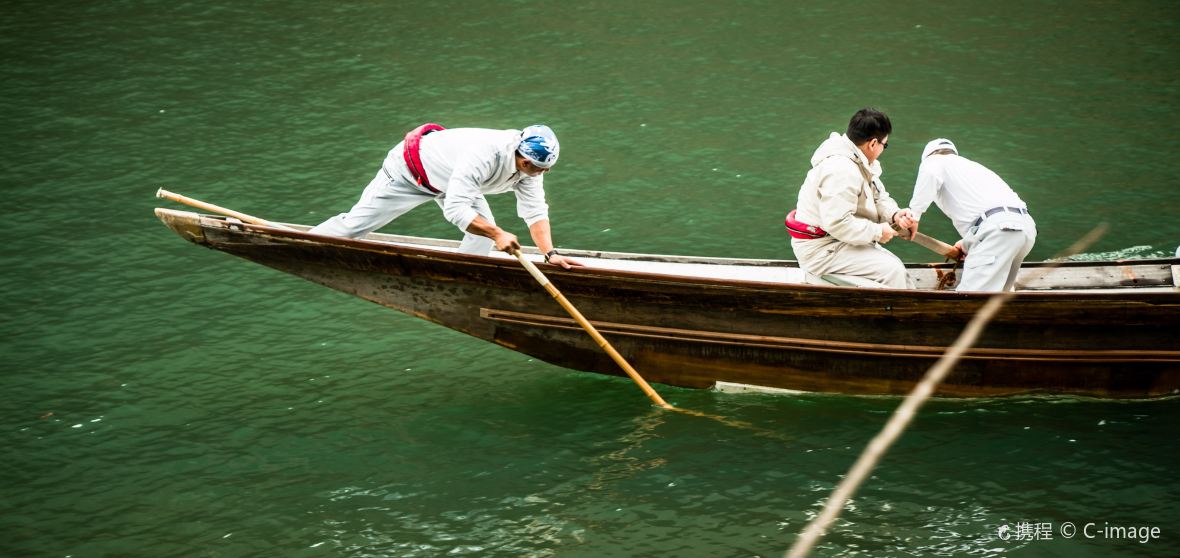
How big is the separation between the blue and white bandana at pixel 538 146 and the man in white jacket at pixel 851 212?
139cm

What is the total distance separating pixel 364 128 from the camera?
10.8 meters

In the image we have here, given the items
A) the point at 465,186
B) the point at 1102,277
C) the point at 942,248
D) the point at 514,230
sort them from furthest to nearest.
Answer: the point at 514,230 → the point at 1102,277 → the point at 942,248 → the point at 465,186

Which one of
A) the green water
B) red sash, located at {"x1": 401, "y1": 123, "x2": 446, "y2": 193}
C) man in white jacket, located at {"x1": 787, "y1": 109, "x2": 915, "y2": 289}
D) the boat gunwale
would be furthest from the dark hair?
red sash, located at {"x1": 401, "y1": 123, "x2": 446, "y2": 193}

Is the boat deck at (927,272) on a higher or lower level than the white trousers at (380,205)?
lower

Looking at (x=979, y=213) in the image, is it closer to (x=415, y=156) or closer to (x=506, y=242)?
(x=506, y=242)

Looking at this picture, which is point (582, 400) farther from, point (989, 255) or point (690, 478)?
point (989, 255)

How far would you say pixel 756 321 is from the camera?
6.02 meters

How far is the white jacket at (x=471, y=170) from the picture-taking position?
19.4ft

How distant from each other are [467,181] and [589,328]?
1027 mm

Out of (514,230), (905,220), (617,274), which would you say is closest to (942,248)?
(905,220)

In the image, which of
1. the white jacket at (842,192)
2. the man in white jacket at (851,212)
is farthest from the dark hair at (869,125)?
the white jacket at (842,192)

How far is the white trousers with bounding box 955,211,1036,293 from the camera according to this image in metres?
5.91

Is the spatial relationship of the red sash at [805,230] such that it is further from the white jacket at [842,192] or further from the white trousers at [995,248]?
the white trousers at [995,248]

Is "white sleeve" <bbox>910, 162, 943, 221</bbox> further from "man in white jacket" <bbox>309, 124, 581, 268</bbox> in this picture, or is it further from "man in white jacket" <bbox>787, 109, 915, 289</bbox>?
"man in white jacket" <bbox>309, 124, 581, 268</bbox>
